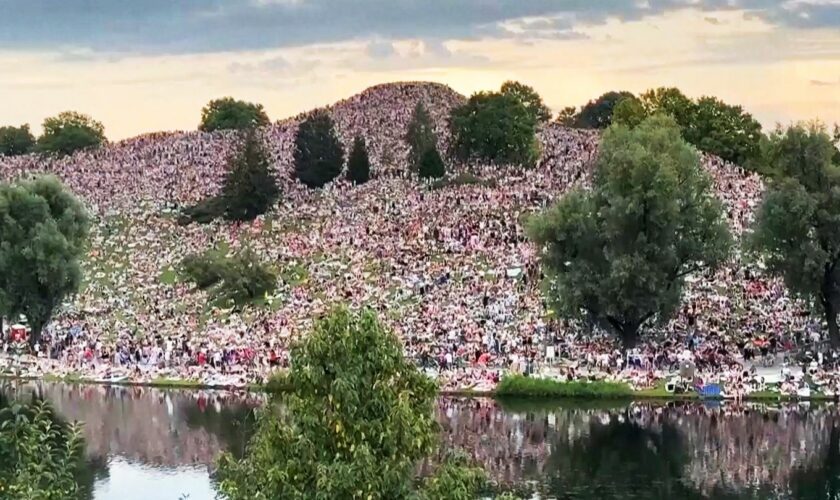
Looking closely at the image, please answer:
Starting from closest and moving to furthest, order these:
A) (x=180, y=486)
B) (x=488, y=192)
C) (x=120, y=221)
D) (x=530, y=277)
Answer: (x=180, y=486) → (x=530, y=277) → (x=488, y=192) → (x=120, y=221)

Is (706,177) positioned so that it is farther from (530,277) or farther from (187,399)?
(187,399)

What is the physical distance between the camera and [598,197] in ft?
198

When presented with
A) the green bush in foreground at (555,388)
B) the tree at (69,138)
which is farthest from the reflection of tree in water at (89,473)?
the tree at (69,138)

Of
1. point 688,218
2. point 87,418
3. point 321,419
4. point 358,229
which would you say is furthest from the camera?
point 358,229

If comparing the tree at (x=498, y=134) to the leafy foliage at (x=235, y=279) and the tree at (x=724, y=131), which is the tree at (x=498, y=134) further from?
the leafy foliage at (x=235, y=279)

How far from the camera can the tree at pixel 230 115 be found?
143750 mm

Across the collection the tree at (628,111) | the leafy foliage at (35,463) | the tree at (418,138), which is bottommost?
the leafy foliage at (35,463)

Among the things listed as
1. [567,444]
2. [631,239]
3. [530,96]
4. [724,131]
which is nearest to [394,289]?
[631,239]

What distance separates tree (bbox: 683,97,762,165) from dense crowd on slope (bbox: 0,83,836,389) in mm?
9561

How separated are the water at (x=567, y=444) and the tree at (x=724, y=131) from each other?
59.0 metres

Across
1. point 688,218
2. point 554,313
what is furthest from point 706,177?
point 554,313

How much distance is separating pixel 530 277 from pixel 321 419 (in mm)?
51473

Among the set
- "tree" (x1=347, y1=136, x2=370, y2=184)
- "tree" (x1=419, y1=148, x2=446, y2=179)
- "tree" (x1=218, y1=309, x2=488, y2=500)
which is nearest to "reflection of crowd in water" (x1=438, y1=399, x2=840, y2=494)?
"tree" (x1=218, y1=309, x2=488, y2=500)

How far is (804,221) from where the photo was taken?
56312mm
